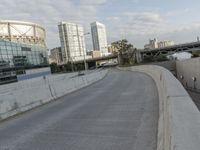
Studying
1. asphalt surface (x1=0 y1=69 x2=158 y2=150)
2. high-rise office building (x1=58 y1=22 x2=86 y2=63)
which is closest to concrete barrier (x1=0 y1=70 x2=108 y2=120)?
asphalt surface (x1=0 y1=69 x2=158 y2=150)

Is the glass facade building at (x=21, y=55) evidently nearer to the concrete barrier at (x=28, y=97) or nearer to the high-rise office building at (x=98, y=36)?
the high-rise office building at (x=98, y=36)

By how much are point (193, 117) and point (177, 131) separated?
81cm

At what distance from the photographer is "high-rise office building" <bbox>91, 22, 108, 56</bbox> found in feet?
472

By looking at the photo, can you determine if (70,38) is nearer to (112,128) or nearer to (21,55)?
(21,55)

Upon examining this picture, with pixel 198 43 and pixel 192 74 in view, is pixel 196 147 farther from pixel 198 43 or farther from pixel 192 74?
pixel 198 43

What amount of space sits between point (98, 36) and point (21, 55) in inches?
2855

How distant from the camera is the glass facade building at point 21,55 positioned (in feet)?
231

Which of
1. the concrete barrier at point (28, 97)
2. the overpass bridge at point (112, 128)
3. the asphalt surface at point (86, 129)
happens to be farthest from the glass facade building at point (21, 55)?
the overpass bridge at point (112, 128)

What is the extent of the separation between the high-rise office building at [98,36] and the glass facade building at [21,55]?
51829 millimetres

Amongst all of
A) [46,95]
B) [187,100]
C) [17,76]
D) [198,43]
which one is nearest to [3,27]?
[17,76]

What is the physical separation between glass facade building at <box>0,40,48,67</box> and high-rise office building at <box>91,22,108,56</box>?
51.8m

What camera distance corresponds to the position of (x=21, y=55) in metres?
79.2

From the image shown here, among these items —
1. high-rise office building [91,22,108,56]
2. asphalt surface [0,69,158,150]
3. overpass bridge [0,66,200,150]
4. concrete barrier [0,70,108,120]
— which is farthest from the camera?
high-rise office building [91,22,108,56]

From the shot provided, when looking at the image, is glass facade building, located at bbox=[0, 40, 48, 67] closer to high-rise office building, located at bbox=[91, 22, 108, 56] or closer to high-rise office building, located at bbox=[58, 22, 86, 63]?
high-rise office building, located at bbox=[58, 22, 86, 63]
